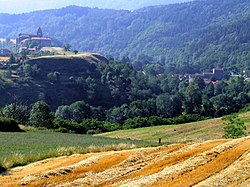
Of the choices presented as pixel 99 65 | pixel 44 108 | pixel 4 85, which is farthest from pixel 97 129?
pixel 99 65

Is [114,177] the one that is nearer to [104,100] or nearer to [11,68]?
[104,100]

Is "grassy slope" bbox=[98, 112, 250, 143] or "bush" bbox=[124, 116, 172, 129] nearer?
"grassy slope" bbox=[98, 112, 250, 143]

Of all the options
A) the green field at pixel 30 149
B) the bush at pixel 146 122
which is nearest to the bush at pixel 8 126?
the green field at pixel 30 149

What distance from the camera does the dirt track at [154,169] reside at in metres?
14.6

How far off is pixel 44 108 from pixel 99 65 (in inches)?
3366

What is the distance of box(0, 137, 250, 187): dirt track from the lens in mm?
14641

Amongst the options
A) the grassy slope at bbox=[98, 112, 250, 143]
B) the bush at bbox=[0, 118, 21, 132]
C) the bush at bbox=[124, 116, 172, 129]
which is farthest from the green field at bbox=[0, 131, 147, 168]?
the bush at bbox=[124, 116, 172, 129]

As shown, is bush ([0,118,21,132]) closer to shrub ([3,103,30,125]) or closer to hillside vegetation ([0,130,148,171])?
hillside vegetation ([0,130,148,171])

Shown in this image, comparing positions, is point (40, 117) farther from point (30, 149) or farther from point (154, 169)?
point (154, 169)

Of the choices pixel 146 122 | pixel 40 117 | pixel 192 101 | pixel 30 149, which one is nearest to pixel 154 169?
pixel 30 149

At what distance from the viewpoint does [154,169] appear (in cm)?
1670

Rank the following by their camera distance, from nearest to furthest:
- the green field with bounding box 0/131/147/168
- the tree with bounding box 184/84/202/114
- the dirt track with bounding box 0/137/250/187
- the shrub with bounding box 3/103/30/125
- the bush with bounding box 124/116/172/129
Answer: the dirt track with bounding box 0/137/250/187
the green field with bounding box 0/131/147/168
the shrub with bounding box 3/103/30/125
the bush with bounding box 124/116/172/129
the tree with bounding box 184/84/202/114

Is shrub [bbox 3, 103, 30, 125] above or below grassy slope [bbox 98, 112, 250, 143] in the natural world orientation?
above

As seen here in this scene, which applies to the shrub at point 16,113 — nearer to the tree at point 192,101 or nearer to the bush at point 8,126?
the bush at point 8,126
